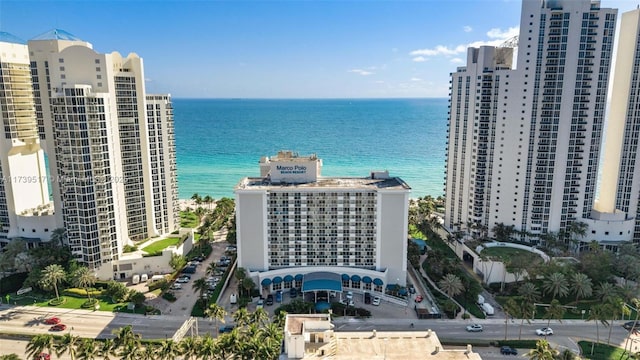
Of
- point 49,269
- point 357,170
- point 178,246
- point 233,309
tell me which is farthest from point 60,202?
point 357,170

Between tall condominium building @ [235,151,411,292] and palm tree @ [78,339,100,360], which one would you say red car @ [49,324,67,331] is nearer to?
palm tree @ [78,339,100,360]

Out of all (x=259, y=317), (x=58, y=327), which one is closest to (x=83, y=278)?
(x=58, y=327)

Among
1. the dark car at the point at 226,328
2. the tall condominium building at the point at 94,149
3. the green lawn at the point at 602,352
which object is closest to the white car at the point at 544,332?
the green lawn at the point at 602,352

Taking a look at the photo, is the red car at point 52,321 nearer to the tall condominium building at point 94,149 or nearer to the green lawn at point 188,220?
the tall condominium building at point 94,149

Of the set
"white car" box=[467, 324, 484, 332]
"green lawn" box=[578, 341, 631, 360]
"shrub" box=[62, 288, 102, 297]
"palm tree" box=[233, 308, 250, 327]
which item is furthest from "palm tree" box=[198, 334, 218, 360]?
"green lawn" box=[578, 341, 631, 360]

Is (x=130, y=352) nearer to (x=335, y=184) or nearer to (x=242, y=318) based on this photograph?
(x=242, y=318)
